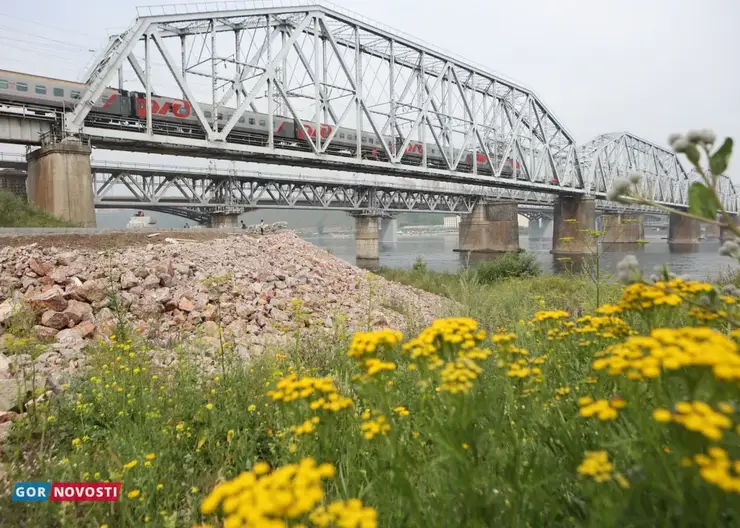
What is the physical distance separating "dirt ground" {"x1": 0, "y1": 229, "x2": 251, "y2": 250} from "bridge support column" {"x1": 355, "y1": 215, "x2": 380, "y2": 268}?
1306 inches

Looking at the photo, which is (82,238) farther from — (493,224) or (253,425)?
(493,224)

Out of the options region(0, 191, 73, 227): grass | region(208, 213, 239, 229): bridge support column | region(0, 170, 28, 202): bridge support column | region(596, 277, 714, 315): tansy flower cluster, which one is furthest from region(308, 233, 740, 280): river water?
region(0, 170, 28, 202): bridge support column

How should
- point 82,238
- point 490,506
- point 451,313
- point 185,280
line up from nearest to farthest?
point 490,506, point 451,313, point 185,280, point 82,238

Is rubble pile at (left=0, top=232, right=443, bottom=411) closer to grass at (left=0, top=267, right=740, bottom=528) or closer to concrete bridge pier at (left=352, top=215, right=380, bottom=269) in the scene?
grass at (left=0, top=267, right=740, bottom=528)

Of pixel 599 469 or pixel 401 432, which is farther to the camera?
pixel 401 432

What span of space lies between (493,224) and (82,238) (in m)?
51.3

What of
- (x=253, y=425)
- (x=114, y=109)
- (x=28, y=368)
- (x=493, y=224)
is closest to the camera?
(x=253, y=425)

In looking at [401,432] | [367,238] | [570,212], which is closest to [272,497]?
[401,432]

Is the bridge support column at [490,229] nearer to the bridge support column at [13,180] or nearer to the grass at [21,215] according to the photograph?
the grass at [21,215]

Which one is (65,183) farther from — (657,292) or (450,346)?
(657,292)

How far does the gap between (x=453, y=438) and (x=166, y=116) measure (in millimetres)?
31624

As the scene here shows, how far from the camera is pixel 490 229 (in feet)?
184

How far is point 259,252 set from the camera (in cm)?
1243

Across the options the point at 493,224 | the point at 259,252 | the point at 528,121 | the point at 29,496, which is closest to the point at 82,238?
the point at 259,252
